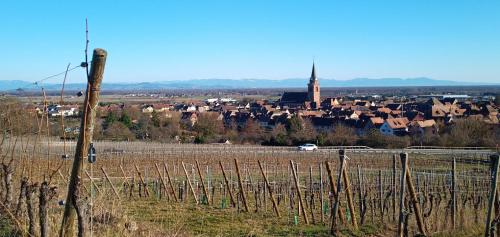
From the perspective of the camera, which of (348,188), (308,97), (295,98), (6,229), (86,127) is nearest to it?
(86,127)

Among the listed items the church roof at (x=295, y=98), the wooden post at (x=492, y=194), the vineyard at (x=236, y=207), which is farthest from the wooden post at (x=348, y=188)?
the church roof at (x=295, y=98)

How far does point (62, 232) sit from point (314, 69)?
97515 mm

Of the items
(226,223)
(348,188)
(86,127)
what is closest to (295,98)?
(226,223)

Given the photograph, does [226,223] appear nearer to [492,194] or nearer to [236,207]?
[236,207]

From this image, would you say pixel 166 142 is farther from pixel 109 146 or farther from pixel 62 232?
pixel 62 232

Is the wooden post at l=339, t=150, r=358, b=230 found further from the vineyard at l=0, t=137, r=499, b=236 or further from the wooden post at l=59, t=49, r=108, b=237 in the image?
the wooden post at l=59, t=49, r=108, b=237

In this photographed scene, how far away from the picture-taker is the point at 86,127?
3.43 meters

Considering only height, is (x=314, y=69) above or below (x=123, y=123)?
above

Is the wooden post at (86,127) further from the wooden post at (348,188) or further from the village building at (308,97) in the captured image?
the village building at (308,97)

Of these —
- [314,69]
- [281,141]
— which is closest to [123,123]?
[281,141]

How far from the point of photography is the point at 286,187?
48.2ft

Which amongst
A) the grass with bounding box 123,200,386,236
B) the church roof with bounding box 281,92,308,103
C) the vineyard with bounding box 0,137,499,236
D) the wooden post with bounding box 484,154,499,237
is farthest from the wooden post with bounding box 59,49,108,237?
the church roof with bounding box 281,92,308,103

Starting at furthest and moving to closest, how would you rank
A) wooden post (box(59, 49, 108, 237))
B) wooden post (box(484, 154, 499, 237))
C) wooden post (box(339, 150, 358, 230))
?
wooden post (box(339, 150, 358, 230)), wooden post (box(484, 154, 499, 237)), wooden post (box(59, 49, 108, 237))

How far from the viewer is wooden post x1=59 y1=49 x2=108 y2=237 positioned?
3.32 m
